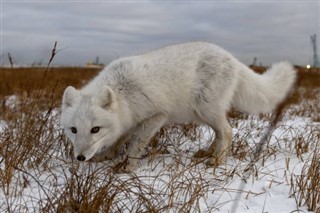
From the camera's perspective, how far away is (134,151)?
3582 mm

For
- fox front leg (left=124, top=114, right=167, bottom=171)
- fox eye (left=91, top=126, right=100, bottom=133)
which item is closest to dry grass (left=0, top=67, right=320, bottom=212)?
fox front leg (left=124, top=114, right=167, bottom=171)

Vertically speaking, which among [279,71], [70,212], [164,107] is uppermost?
[279,71]

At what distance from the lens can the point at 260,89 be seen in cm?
411

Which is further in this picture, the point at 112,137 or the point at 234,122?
the point at 234,122

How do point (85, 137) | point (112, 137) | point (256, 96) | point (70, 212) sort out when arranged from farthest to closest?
point (256, 96), point (112, 137), point (85, 137), point (70, 212)

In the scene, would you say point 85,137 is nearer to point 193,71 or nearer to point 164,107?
point 164,107

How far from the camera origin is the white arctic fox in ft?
10.8

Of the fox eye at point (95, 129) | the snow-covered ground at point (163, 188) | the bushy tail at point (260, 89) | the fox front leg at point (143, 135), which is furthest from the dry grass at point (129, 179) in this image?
the bushy tail at point (260, 89)

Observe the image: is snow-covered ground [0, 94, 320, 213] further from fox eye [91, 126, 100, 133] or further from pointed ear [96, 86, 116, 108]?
pointed ear [96, 86, 116, 108]

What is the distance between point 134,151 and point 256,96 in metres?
1.51

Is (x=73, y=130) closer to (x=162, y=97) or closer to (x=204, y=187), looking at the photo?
(x=162, y=97)

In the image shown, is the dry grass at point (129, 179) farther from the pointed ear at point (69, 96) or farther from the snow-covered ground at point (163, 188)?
the pointed ear at point (69, 96)

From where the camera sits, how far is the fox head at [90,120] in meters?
3.08

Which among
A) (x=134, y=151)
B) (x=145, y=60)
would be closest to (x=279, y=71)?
(x=145, y=60)
